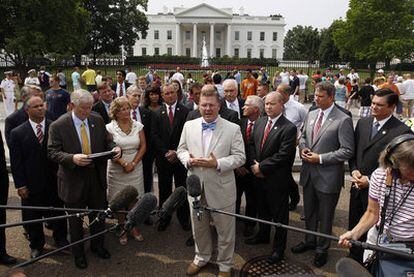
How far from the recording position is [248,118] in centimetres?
559

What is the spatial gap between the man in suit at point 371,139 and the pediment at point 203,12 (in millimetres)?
97682

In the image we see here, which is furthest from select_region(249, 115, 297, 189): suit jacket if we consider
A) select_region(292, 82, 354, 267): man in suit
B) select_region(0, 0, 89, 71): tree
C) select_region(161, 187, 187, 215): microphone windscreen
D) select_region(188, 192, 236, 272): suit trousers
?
select_region(0, 0, 89, 71): tree

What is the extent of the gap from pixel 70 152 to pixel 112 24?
62243mm

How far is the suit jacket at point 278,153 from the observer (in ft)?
15.1

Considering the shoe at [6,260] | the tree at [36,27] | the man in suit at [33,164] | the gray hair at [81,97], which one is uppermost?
the tree at [36,27]

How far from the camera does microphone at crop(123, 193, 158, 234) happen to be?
2310mm

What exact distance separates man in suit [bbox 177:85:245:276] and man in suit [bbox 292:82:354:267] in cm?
109

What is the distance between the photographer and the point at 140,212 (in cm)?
236

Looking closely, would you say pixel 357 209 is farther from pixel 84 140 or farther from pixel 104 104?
pixel 104 104

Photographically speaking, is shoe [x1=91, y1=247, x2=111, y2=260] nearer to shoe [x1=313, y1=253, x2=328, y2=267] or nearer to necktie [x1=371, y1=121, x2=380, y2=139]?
shoe [x1=313, y1=253, x2=328, y2=267]

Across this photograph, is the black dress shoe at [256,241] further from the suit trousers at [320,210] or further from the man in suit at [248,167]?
the suit trousers at [320,210]

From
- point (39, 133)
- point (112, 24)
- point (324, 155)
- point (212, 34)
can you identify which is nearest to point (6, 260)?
point (39, 133)

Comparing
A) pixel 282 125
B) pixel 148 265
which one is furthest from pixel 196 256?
pixel 282 125

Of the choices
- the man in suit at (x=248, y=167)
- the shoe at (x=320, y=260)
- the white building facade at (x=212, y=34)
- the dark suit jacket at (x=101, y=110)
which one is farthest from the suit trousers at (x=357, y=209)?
the white building facade at (x=212, y=34)
